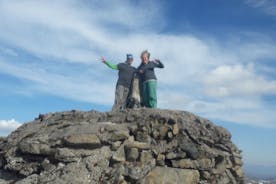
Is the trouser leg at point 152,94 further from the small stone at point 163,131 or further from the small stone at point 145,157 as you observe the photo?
the small stone at point 145,157

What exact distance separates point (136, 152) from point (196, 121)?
181 inches

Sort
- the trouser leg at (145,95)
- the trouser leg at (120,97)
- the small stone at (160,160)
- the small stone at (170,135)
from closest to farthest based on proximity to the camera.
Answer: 1. the small stone at (160,160)
2. the small stone at (170,135)
3. the trouser leg at (145,95)
4. the trouser leg at (120,97)

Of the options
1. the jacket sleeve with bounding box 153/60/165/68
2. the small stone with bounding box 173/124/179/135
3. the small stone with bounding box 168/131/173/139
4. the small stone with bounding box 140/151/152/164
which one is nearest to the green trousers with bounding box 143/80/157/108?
the jacket sleeve with bounding box 153/60/165/68

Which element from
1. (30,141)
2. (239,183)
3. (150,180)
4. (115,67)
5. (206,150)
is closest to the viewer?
(150,180)

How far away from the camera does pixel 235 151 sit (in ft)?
61.0

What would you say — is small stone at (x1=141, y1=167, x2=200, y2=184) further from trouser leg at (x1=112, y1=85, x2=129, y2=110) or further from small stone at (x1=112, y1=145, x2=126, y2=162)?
trouser leg at (x1=112, y1=85, x2=129, y2=110)

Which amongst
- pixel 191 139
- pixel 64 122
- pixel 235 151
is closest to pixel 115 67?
pixel 64 122

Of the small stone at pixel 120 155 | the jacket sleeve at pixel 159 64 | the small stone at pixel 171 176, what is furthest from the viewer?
the jacket sleeve at pixel 159 64

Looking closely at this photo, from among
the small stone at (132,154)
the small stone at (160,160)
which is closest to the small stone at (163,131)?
the small stone at (160,160)

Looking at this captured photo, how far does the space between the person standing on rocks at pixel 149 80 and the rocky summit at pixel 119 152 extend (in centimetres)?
146

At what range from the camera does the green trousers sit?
18953 millimetres

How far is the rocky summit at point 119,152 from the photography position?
549 inches

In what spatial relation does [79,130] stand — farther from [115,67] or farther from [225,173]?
[225,173]

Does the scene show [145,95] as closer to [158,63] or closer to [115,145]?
[158,63]
